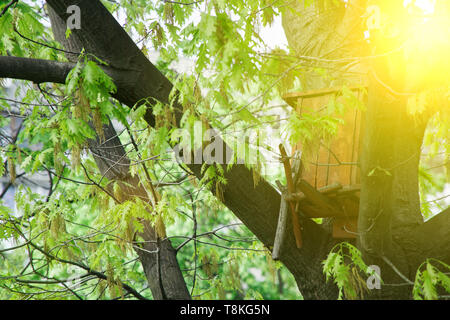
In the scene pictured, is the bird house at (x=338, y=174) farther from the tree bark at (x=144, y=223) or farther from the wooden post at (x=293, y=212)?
the tree bark at (x=144, y=223)

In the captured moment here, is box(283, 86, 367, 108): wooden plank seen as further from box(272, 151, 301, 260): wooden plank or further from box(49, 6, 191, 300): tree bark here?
box(49, 6, 191, 300): tree bark

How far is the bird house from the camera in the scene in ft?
10.1

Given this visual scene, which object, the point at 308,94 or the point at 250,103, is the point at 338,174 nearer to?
the point at 308,94

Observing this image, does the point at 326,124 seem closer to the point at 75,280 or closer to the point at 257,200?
the point at 257,200

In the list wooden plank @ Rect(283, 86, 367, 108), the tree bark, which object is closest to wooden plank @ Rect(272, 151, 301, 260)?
wooden plank @ Rect(283, 86, 367, 108)

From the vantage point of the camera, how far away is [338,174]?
3.27 metres

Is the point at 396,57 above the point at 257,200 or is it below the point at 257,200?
above

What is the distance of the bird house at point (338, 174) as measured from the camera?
309cm

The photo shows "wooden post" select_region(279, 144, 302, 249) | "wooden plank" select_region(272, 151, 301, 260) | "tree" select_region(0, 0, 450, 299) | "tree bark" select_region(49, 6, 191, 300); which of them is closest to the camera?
"tree" select_region(0, 0, 450, 299)

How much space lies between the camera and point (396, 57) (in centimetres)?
264

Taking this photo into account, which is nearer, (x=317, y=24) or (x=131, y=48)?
(x=131, y=48)

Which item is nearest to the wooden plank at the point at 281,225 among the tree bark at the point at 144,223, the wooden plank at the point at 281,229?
the wooden plank at the point at 281,229
